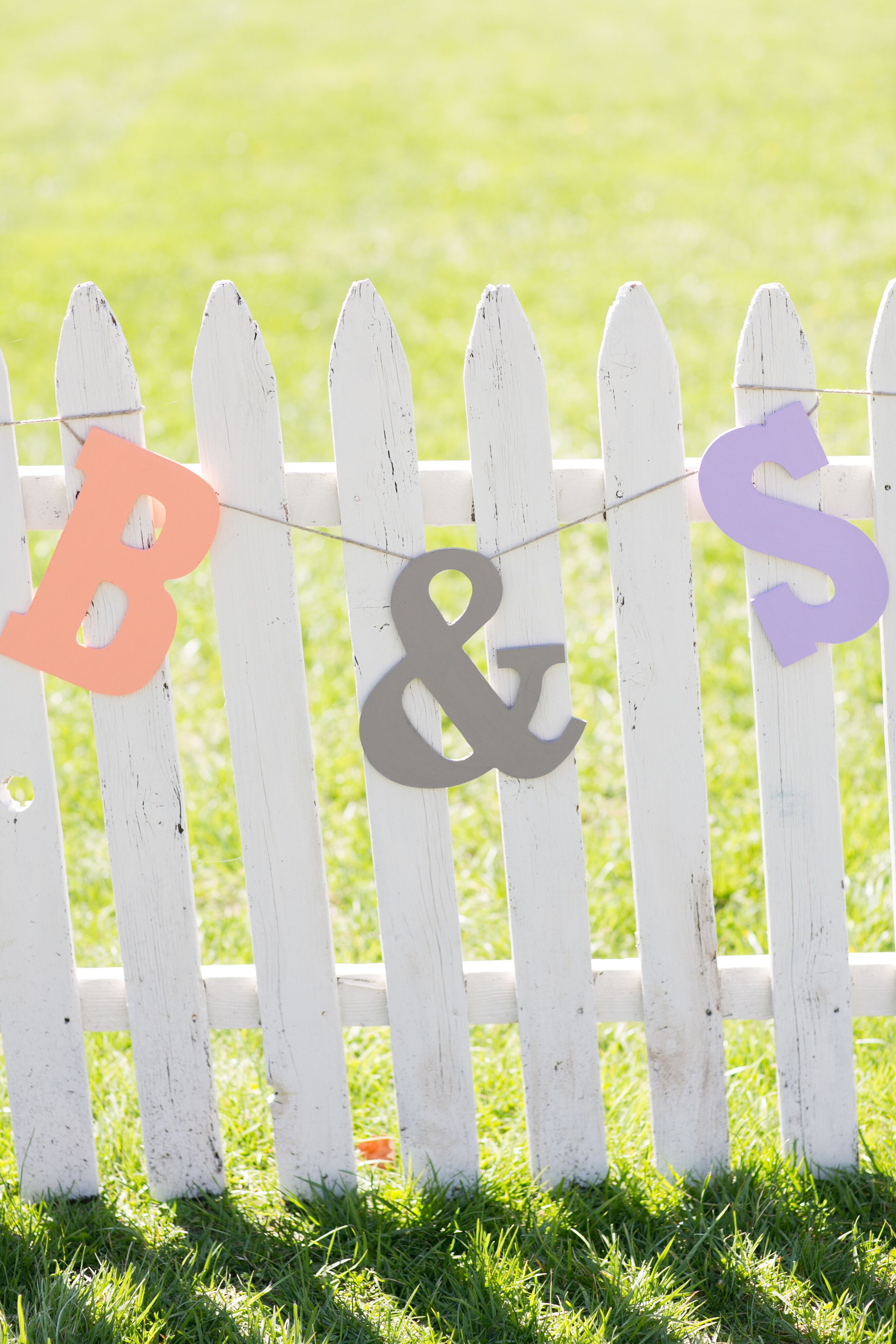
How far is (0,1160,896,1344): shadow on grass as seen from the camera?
1.87 metres

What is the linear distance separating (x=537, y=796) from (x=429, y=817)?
0.62ft

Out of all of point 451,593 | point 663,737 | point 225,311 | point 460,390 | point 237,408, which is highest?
point 460,390

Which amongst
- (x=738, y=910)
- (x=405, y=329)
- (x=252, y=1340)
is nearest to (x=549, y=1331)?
(x=252, y=1340)

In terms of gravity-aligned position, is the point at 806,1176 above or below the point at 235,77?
below

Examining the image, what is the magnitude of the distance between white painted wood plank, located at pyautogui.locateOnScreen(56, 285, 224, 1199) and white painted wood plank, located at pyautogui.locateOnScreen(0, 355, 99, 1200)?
11cm

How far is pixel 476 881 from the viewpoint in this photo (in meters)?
3.04

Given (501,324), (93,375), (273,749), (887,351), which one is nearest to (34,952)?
(273,749)

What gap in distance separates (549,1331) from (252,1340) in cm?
47

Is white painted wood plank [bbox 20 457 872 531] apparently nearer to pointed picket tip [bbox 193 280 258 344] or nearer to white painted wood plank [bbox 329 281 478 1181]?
white painted wood plank [bbox 329 281 478 1181]

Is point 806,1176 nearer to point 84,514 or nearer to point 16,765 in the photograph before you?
point 16,765

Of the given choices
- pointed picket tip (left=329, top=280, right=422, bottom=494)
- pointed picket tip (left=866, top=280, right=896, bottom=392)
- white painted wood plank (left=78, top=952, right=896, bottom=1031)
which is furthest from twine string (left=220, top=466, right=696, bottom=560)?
white painted wood plank (left=78, top=952, right=896, bottom=1031)

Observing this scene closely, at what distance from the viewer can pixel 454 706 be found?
1959mm

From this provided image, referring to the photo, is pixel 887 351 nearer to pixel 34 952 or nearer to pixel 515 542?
pixel 515 542

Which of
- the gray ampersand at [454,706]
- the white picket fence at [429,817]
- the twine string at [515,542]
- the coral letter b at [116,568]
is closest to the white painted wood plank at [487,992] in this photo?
the white picket fence at [429,817]
